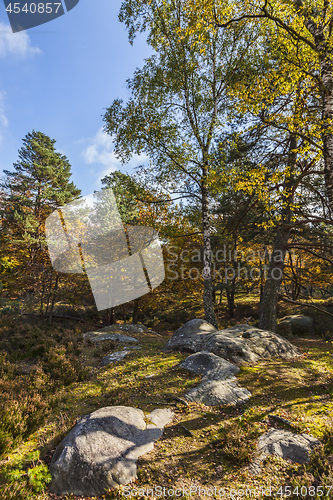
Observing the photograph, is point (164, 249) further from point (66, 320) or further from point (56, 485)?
point (56, 485)

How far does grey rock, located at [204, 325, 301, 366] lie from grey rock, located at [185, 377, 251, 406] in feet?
4.47

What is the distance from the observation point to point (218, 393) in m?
4.63

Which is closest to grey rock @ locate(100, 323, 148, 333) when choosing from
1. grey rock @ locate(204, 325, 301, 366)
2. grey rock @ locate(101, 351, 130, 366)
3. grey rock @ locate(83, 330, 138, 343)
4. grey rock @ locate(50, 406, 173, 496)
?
grey rock @ locate(83, 330, 138, 343)

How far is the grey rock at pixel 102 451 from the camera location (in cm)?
284

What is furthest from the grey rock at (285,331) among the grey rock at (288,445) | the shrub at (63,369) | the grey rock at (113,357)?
the shrub at (63,369)

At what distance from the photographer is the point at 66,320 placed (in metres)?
15.5

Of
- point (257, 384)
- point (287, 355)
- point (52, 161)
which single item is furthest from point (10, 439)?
point (52, 161)

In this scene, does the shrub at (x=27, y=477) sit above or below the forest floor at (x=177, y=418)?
above

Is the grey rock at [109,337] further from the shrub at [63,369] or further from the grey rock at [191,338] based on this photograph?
the shrub at [63,369]

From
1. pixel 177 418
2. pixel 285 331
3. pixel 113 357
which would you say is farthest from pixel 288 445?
pixel 285 331

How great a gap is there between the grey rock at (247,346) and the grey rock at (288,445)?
107 inches

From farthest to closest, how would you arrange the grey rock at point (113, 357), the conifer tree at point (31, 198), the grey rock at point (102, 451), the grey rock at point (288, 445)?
the conifer tree at point (31, 198)
the grey rock at point (113, 357)
the grey rock at point (288, 445)
the grey rock at point (102, 451)

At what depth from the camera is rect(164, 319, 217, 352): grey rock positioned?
7.56 metres

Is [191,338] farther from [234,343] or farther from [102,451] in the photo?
[102,451]
